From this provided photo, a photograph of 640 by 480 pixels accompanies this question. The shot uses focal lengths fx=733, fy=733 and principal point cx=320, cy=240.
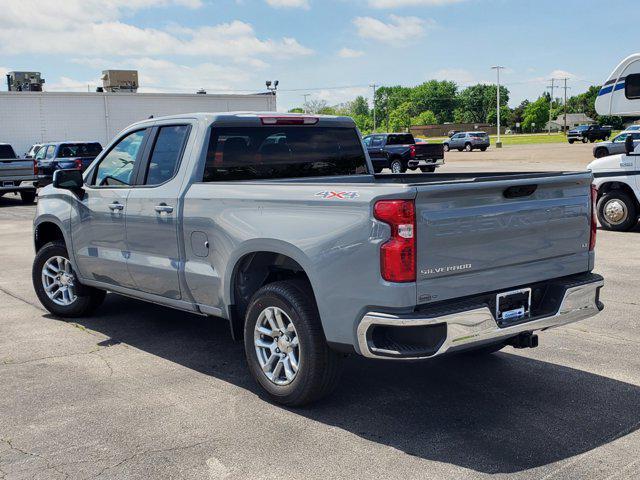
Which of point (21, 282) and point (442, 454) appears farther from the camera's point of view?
point (21, 282)

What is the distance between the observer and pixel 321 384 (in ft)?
15.0

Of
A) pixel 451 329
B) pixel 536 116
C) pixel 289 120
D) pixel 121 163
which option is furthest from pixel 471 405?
pixel 536 116

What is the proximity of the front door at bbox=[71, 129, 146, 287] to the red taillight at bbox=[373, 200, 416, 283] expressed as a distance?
2.87 metres

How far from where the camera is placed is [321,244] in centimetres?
434

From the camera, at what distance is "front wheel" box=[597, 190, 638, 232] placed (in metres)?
12.7

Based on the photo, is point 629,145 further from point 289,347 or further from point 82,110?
point 82,110

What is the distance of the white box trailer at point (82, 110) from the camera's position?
131 feet

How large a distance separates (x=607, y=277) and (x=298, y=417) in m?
5.66

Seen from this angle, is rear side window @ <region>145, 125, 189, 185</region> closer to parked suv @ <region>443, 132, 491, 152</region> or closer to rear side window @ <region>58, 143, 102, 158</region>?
rear side window @ <region>58, 143, 102, 158</region>

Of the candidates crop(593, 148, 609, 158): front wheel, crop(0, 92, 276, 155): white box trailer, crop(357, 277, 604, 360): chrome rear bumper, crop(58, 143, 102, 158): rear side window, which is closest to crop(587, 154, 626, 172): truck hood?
crop(357, 277, 604, 360): chrome rear bumper

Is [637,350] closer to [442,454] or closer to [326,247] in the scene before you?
[442,454]

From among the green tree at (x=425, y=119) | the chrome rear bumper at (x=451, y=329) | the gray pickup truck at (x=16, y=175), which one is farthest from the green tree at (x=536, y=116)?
the chrome rear bumper at (x=451, y=329)

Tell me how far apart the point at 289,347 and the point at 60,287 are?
3.58 m

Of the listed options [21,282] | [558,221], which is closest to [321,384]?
[558,221]
